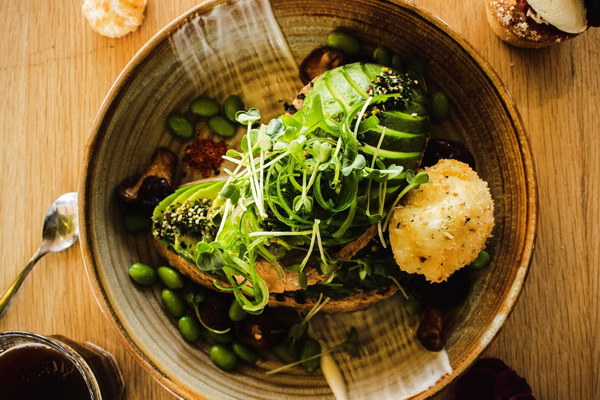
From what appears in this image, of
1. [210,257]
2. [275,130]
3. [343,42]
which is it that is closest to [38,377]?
[210,257]

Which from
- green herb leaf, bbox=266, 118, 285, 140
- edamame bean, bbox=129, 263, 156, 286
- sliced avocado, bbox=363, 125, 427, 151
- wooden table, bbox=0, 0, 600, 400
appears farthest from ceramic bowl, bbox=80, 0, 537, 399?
green herb leaf, bbox=266, 118, 285, 140

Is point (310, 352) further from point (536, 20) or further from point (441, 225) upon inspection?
point (536, 20)

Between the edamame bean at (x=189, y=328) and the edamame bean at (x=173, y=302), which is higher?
the edamame bean at (x=173, y=302)

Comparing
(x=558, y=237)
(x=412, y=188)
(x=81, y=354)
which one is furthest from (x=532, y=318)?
(x=81, y=354)

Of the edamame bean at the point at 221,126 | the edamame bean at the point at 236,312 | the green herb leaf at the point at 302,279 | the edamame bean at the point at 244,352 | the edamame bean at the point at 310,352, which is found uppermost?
the edamame bean at the point at 221,126

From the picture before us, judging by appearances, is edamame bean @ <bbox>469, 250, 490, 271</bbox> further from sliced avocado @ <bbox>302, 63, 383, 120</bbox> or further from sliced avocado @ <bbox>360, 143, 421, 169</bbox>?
sliced avocado @ <bbox>302, 63, 383, 120</bbox>

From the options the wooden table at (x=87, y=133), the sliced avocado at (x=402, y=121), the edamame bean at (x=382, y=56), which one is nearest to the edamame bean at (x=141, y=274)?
the wooden table at (x=87, y=133)

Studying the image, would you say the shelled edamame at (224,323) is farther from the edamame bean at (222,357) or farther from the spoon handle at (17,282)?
the spoon handle at (17,282)
